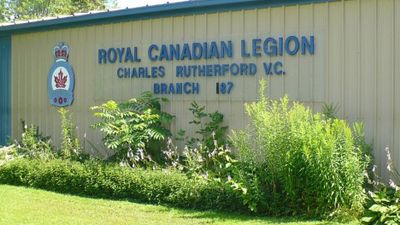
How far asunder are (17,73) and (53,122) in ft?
5.82

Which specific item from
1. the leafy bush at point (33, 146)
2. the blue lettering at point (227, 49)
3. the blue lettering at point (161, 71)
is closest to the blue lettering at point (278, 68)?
the blue lettering at point (227, 49)

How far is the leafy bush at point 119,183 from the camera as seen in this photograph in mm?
10250

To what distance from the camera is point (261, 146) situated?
10.1 m

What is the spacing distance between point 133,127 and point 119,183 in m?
1.39

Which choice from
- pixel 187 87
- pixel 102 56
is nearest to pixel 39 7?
pixel 102 56

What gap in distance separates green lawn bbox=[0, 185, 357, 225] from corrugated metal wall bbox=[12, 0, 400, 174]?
8.07 feet

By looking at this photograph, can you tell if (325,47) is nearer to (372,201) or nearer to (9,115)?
(372,201)

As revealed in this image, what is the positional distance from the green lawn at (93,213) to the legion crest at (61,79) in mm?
3721

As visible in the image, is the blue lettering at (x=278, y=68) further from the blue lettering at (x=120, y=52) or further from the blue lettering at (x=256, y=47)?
the blue lettering at (x=120, y=52)

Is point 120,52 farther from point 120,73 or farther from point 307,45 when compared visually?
point 307,45

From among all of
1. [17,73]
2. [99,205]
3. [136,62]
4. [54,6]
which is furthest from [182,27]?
[54,6]

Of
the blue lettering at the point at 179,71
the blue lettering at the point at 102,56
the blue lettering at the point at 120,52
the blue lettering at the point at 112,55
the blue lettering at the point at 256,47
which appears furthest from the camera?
the blue lettering at the point at 102,56

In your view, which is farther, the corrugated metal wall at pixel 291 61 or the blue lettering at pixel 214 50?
the blue lettering at pixel 214 50

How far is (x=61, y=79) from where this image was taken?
15.1 meters
